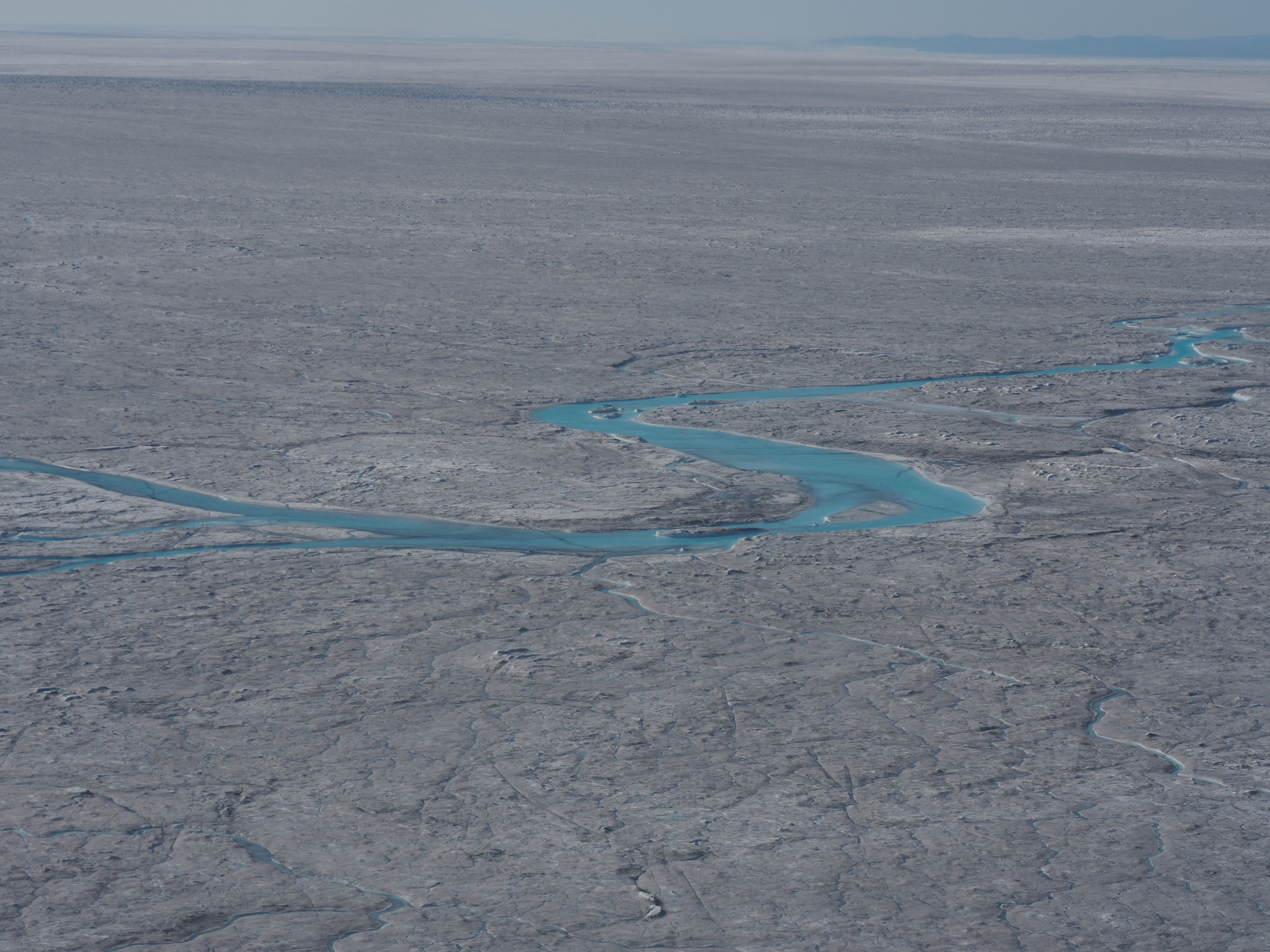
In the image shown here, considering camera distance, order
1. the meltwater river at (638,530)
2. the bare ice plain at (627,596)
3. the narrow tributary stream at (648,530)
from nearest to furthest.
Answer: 1. the bare ice plain at (627,596)
2. the narrow tributary stream at (648,530)
3. the meltwater river at (638,530)

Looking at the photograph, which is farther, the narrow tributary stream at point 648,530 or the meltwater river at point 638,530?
the meltwater river at point 638,530

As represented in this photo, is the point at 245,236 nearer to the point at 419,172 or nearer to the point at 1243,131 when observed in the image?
the point at 419,172

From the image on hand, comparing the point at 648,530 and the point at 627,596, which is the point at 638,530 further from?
the point at 627,596

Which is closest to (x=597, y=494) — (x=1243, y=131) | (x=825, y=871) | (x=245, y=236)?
(x=825, y=871)

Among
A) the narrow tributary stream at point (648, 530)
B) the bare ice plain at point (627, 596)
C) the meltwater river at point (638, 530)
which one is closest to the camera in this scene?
the bare ice plain at point (627, 596)

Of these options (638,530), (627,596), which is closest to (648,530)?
(638,530)
